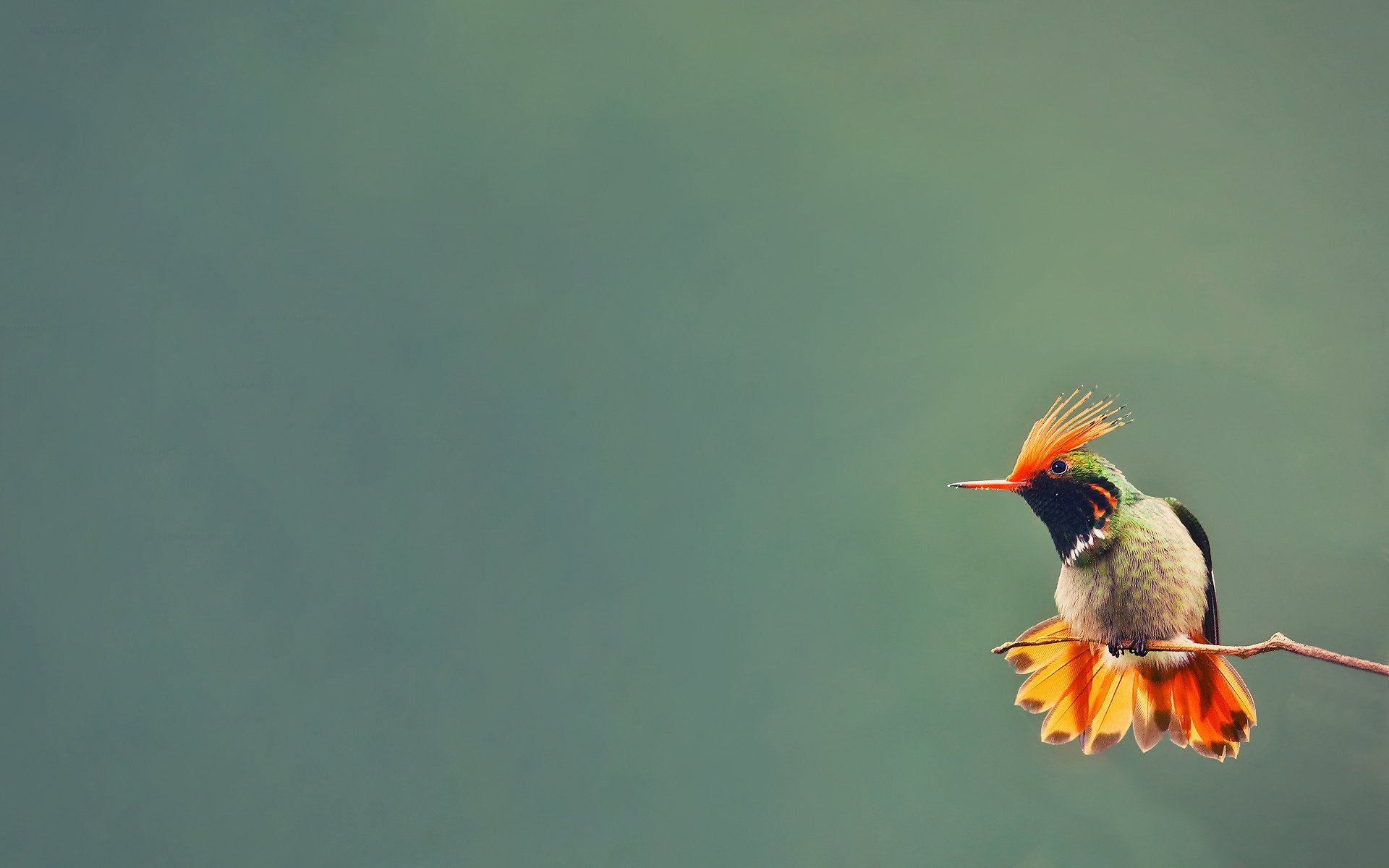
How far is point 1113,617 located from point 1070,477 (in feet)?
0.39

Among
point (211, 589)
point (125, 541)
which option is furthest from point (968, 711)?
point (125, 541)

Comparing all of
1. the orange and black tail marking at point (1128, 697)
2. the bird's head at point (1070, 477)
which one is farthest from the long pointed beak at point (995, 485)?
the orange and black tail marking at point (1128, 697)

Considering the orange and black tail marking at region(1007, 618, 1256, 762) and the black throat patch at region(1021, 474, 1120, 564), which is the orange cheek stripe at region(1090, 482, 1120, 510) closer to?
the black throat patch at region(1021, 474, 1120, 564)

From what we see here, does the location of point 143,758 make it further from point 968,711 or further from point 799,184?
point 799,184

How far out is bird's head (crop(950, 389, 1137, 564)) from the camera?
2.85 ft

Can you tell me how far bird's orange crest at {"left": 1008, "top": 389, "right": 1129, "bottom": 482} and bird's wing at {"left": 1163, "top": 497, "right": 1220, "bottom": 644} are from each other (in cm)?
11

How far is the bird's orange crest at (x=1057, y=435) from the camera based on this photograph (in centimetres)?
87

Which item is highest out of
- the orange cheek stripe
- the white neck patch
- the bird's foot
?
the orange cheek stripe

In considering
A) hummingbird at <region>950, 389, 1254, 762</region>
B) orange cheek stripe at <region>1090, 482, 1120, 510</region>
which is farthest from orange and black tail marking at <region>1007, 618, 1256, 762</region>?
orange cheek stripe at <region>1090, 482, 1120, 510</region>

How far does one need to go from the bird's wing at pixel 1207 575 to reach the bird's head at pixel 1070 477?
0.27ft

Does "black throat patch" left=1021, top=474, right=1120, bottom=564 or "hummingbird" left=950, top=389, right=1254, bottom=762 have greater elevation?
"black throat patch" left=1021, top=474, right=1120, bottom=564

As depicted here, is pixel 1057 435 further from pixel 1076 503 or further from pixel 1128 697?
pixel 1128 697

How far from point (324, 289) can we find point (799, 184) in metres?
0.84

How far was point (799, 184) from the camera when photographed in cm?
173
